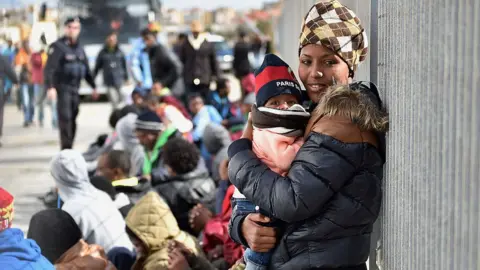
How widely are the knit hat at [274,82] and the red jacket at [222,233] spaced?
7.20 ft

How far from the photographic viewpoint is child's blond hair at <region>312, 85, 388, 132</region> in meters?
3.16

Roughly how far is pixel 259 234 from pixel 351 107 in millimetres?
580

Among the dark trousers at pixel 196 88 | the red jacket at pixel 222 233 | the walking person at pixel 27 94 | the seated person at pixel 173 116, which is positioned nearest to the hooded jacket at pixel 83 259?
the red jacket at pixel 222 233

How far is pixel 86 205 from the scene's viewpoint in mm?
5824

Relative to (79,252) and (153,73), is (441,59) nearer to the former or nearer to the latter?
(79,252)

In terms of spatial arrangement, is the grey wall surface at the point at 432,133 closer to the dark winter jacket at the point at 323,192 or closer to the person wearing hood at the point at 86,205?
the dark winter jacket at the point at 323,192

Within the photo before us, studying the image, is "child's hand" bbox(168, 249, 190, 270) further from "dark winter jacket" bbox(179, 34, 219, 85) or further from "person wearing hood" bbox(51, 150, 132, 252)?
"dark winter jacket" bbox(179, 34, 219, 85)

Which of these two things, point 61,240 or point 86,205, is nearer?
point 61,240

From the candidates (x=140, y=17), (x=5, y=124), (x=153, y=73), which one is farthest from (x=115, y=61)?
(x=140, y=17)

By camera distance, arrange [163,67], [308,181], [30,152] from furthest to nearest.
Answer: [30,152] → [163,67] → [308,181]

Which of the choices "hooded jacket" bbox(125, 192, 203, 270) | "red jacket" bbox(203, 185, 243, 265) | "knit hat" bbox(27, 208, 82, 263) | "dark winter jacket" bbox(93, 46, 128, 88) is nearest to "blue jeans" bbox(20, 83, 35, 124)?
"dark winter jacket" bbox(93, 46, 128, 88)

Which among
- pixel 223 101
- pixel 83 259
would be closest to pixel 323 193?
pixel 83 259

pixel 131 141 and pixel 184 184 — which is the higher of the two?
pixel 184 184

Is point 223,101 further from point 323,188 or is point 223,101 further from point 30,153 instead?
point 323,188
